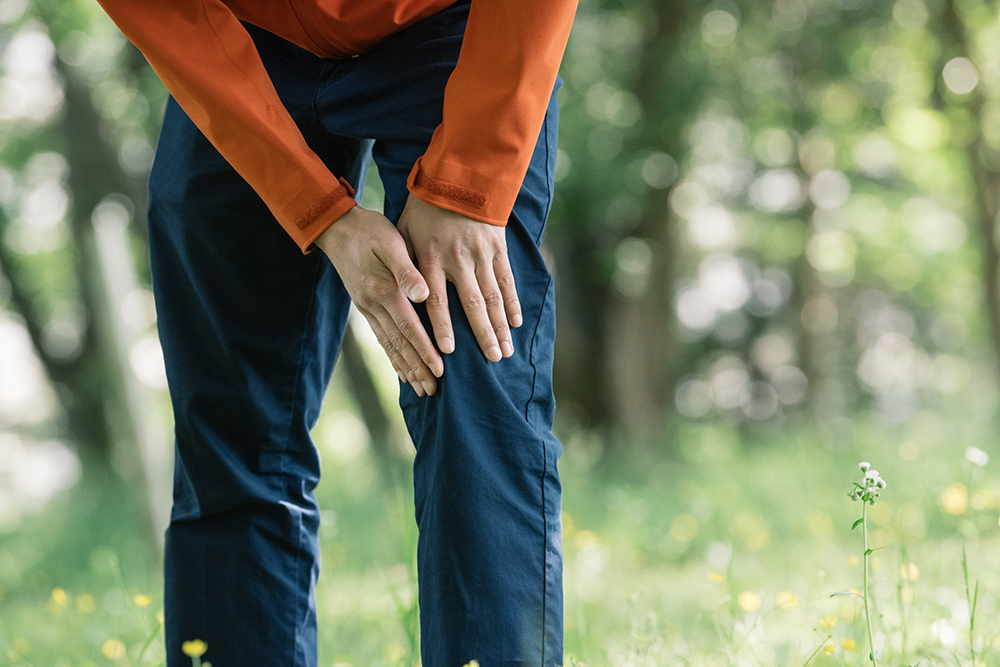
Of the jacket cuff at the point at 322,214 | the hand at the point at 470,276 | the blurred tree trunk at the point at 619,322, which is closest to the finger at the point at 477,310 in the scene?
the hand at the point at 470,276

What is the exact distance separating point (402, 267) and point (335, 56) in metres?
0.40

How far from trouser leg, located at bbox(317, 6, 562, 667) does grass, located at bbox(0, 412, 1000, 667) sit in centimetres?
26

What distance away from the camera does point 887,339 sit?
17312 mm

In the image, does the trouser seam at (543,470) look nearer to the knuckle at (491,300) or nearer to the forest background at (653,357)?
the knuckle at (491,300)

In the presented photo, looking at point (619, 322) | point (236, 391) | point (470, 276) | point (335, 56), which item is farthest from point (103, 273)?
point (619, 322)

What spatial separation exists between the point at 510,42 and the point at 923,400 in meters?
17.5

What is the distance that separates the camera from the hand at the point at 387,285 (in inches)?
38.5

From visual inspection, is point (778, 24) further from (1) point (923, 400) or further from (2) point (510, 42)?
(1) point (923, 400)

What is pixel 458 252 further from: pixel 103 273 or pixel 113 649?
pixel 103 273

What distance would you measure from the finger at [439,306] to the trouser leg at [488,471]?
0.05ft

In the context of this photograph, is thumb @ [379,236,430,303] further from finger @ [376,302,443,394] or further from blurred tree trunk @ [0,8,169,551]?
blurred tree trunk @ [0,8,169,551]

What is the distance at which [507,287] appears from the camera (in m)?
1.00

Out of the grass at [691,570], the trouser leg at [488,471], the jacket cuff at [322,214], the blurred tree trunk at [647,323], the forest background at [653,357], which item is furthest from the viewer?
the blurred tree trunk at [647,323]

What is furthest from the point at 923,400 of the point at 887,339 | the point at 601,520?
the point at 601,520
